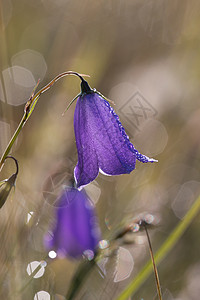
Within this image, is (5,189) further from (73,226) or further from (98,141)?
(73,226)

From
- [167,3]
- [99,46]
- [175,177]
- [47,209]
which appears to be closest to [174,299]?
[47,209]

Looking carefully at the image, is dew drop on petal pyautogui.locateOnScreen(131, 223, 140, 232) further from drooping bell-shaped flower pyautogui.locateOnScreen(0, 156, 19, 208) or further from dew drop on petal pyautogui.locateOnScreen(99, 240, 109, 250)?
drooping bell-shaped flower pyautogui.locateOnScreen(0, 156, 19, 208)

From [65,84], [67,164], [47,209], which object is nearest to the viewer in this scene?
[47,209]

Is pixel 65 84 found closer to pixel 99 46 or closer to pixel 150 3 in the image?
pixel 99 46

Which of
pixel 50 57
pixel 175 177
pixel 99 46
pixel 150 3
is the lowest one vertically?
pixel 175 177

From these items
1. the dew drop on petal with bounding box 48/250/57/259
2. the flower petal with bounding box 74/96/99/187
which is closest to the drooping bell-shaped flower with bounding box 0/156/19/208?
the flower petal with bounding box 74/96/99/187

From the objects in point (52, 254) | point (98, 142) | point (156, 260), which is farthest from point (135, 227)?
point (52, 254)

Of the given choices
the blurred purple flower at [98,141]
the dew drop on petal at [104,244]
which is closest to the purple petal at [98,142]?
the blurred purple flower at [98,141]

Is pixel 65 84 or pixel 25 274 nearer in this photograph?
pixel 25 274
